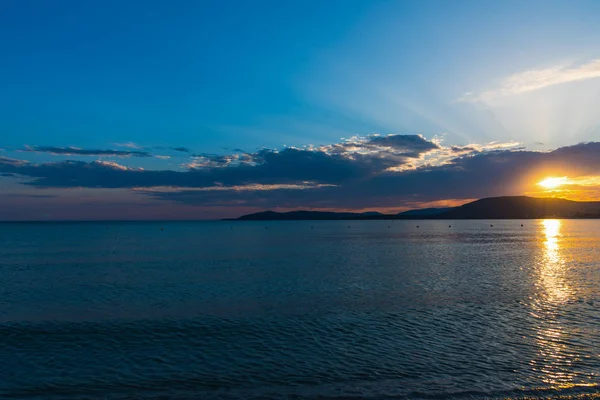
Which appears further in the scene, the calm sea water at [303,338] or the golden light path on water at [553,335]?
the golden light path on water at [553,335]

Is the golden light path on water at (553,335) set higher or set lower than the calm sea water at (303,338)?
higher

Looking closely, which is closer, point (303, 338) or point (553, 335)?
point (553, 335)

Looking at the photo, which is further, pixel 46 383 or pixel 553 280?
pixel 553 280

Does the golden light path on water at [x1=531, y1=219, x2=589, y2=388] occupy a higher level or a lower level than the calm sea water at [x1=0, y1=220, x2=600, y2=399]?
higher

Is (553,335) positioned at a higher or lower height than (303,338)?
higher

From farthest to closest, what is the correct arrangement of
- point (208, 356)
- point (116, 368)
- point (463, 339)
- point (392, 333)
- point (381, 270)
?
point (381, 270) → point (392, 333) → point (463, 339) → point (208, 356) → point (116, 368)

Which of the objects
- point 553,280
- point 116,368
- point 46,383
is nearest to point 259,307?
point 116,368

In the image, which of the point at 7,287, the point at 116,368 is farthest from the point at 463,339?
the point at 7,287

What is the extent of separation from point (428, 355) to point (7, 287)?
1683 inches

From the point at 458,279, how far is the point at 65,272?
4946 cm

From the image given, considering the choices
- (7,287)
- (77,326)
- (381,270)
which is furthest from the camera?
(381,270)

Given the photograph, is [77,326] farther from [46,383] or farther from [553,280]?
[553,280]

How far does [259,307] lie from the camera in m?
32.1

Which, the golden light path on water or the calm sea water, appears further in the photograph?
the golden light path on water
